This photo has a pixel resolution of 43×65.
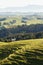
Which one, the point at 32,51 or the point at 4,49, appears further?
the point at 4,49

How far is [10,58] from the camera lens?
10331 centimetres

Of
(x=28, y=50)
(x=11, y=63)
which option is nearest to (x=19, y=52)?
(x=28, y=50)

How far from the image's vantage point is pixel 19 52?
4528 inches

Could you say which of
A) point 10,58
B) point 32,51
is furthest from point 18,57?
point 32,51

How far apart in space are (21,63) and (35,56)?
37.7 ft

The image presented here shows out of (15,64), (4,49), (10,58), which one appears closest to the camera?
(15,64)

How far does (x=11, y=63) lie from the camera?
9594 cm

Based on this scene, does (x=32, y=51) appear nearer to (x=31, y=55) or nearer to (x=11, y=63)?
(x=31, y=55)

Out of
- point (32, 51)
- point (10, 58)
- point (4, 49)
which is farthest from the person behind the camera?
point (4, 49)

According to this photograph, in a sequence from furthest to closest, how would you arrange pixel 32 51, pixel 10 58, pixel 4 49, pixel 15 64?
pixel 4 49 < pixel 32 51 < pixel 10 58 < pixel 15 64

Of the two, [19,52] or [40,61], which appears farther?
[19,52]

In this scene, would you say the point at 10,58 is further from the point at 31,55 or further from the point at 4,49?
the point at 4,49

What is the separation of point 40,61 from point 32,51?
18.4 meters

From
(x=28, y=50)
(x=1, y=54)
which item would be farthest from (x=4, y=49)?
(x=28, y=50)
